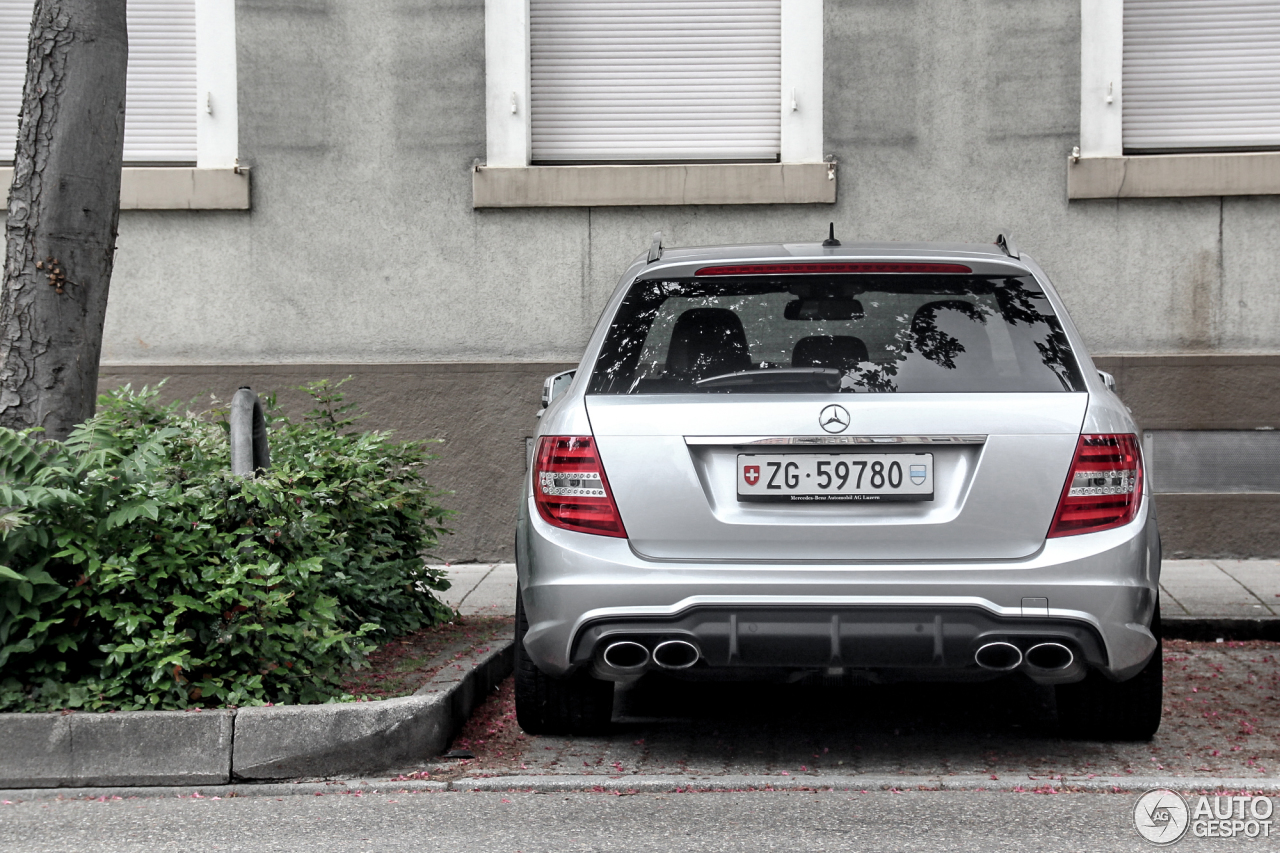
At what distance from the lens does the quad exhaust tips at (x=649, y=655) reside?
404cm

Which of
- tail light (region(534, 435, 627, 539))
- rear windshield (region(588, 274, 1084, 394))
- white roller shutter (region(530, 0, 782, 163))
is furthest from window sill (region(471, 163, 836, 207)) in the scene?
tail light (region(534, 435, 627, 539))

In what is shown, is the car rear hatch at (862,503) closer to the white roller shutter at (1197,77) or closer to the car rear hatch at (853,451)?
the car rear hatch at (853,451)

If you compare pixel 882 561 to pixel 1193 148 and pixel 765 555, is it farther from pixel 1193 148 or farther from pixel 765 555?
pixel 1193 148

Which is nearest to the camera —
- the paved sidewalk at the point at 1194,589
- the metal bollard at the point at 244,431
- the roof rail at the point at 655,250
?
the roof rail at the point at 655,250

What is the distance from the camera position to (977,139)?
8.98 metres

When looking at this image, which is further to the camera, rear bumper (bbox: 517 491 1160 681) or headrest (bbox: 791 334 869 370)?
headrest (bbox: 791 334 869 370)

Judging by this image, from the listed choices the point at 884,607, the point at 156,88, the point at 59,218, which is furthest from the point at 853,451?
the point at 156,88

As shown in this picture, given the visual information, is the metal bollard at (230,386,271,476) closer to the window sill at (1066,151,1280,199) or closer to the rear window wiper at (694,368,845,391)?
the rear window wiper at (694,368,845,391)

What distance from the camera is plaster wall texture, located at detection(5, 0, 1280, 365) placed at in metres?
8.93

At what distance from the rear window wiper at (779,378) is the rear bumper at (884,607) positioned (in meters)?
0.56

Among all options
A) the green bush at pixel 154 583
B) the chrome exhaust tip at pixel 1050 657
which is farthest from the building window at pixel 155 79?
the chrome exhaust tip at pixel 1050 657

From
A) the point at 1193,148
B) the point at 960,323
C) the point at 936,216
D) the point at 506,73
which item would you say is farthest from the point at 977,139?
the point at 960,323

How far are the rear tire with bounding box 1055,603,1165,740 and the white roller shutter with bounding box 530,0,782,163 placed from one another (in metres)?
5.33

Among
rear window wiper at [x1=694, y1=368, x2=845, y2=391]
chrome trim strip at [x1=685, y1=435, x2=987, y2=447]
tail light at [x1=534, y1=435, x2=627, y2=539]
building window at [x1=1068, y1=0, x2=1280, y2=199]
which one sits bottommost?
tail light at [x1=534, y1=435, x2=627, y2=539]
